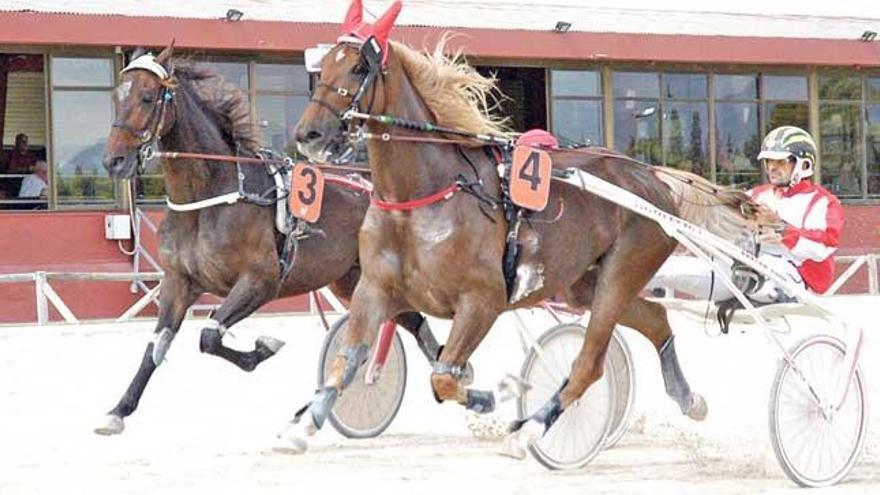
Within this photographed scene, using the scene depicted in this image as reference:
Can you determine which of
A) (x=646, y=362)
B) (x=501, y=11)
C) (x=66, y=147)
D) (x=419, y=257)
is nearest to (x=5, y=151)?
(x=66, y=147)

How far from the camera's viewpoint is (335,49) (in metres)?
7.07

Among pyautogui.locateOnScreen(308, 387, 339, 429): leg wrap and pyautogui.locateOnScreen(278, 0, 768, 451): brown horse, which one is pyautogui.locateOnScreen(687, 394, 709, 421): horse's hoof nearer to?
pyautogui.locateOnScreen(278, 0, 768, 451): brown horse

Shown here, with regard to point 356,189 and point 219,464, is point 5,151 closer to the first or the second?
point 356,189

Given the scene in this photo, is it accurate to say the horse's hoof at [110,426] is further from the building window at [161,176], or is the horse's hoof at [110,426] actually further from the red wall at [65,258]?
the building window at [161,176]

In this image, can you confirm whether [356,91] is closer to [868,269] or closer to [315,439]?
[315,439]

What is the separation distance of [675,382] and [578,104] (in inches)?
533

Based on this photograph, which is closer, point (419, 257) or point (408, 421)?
point (419, 257)

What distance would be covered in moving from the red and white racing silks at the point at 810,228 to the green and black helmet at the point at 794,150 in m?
0.06

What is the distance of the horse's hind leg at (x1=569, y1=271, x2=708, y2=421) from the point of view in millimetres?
8586

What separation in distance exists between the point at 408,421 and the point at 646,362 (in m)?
3.14

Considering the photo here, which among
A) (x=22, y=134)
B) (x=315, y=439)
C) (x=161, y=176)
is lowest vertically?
(x=315, y=439)

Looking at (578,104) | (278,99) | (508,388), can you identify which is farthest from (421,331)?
(578,104)

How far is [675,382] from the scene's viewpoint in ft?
28.3

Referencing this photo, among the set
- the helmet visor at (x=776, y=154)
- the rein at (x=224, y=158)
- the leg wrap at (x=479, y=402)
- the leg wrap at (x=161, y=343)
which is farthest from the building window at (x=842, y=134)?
the leg wrap at (x=479, y=402)
